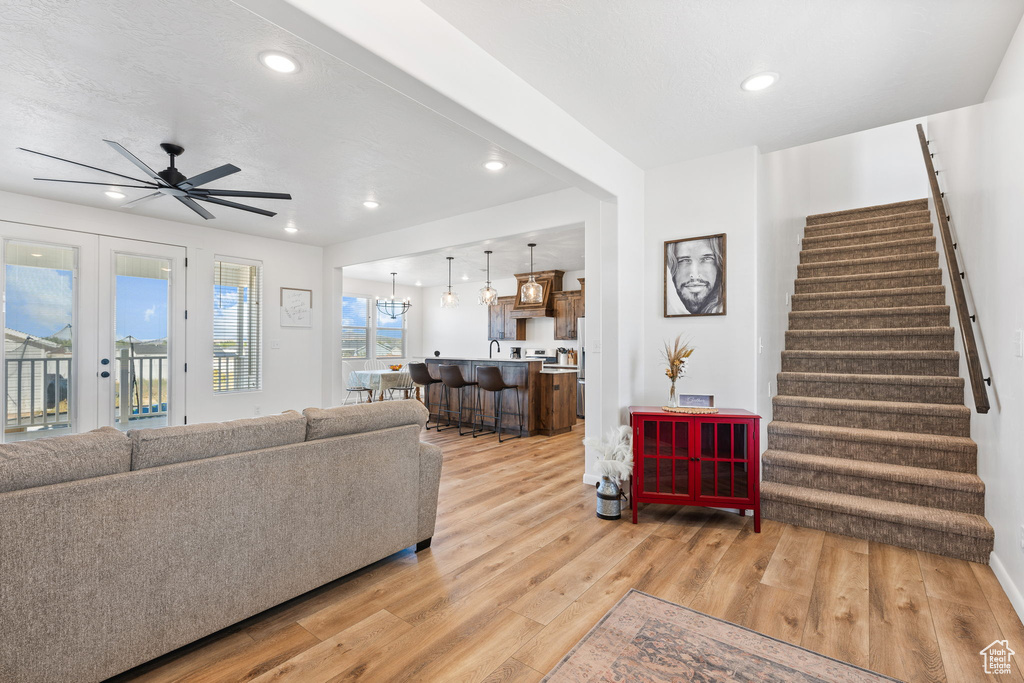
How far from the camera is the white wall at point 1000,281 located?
2.12 metres

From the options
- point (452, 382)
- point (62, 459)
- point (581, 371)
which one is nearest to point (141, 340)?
point (452, 382)

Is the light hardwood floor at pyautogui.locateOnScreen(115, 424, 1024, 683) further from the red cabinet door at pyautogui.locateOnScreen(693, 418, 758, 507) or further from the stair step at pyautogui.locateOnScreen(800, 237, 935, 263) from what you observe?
the stair step at pyautogui.locateOnScreen(800, 237, 935, 263)

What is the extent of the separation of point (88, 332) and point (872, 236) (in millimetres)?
8082

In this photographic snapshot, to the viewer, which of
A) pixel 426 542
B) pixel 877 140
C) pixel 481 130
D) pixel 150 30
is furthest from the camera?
pixel 877 140

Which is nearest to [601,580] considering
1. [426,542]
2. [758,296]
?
[426,542]

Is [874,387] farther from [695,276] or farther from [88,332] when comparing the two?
[88,332]

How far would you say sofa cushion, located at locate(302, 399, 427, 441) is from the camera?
7.24 feet

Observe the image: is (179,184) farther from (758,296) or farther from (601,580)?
(758,296)

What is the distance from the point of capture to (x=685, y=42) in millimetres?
2311

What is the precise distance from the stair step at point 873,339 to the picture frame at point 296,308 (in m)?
5.97

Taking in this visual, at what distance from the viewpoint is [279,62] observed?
7.94 ft

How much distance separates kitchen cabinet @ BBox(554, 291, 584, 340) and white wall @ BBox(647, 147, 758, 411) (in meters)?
4.27

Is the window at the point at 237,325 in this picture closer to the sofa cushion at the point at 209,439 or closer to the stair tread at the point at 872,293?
the sofa cushion at the point at 209,439

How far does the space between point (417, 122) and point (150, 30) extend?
4.55ft
